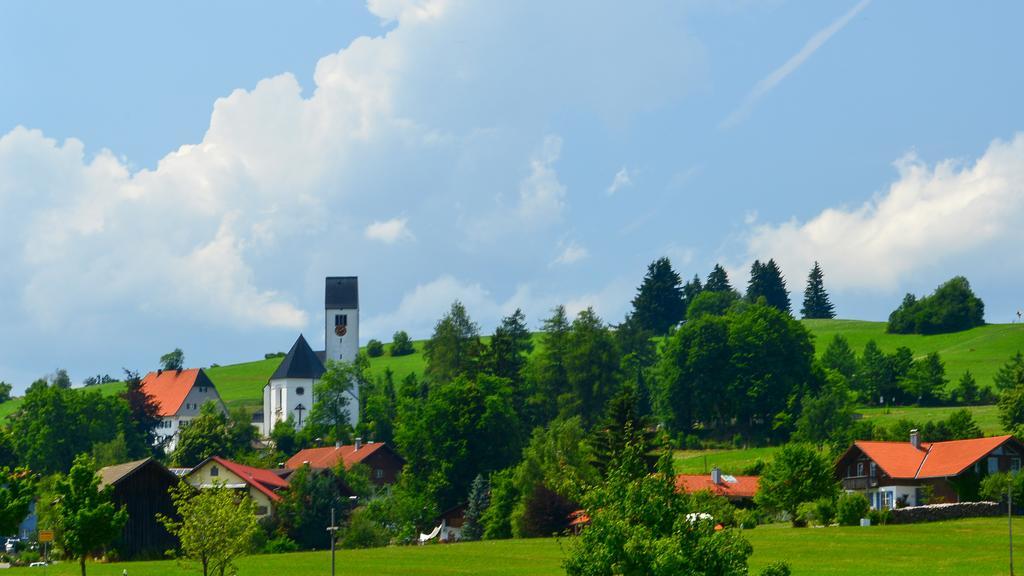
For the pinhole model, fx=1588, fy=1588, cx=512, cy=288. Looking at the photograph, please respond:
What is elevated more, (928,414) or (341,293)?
(341,293)

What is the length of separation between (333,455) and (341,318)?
55350 mm

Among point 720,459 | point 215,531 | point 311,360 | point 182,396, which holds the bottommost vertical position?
point 215,531

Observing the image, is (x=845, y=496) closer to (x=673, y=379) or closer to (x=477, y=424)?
(x=477, y=424)

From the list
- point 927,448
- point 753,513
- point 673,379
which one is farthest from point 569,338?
point 753,513

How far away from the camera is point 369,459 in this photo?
12938 centimetres

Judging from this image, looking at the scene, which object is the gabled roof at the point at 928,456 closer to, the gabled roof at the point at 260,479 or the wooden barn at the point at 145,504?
the gabled roof at the point at 260,479

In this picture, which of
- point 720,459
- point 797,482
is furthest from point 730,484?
point 720,459

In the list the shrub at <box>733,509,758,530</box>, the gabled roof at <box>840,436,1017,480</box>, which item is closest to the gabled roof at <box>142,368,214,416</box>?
the gabled roof at <box>840,436,1017,480</box>

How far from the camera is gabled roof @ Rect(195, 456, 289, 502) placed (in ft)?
338

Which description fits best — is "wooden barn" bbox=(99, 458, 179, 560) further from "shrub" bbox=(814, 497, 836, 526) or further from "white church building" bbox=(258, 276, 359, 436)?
A: "white church building" bbox=(258, 276, 359, 436)

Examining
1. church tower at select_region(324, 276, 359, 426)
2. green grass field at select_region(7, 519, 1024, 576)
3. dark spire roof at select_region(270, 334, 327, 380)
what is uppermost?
church tower at select_region(324, 276, 359, 426)

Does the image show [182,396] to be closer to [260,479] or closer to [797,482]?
[260,479]

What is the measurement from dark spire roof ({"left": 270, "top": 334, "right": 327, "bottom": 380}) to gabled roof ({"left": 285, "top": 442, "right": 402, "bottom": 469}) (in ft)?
122

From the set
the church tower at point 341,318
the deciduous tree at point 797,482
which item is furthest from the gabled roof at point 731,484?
the church tower at point 341,318
